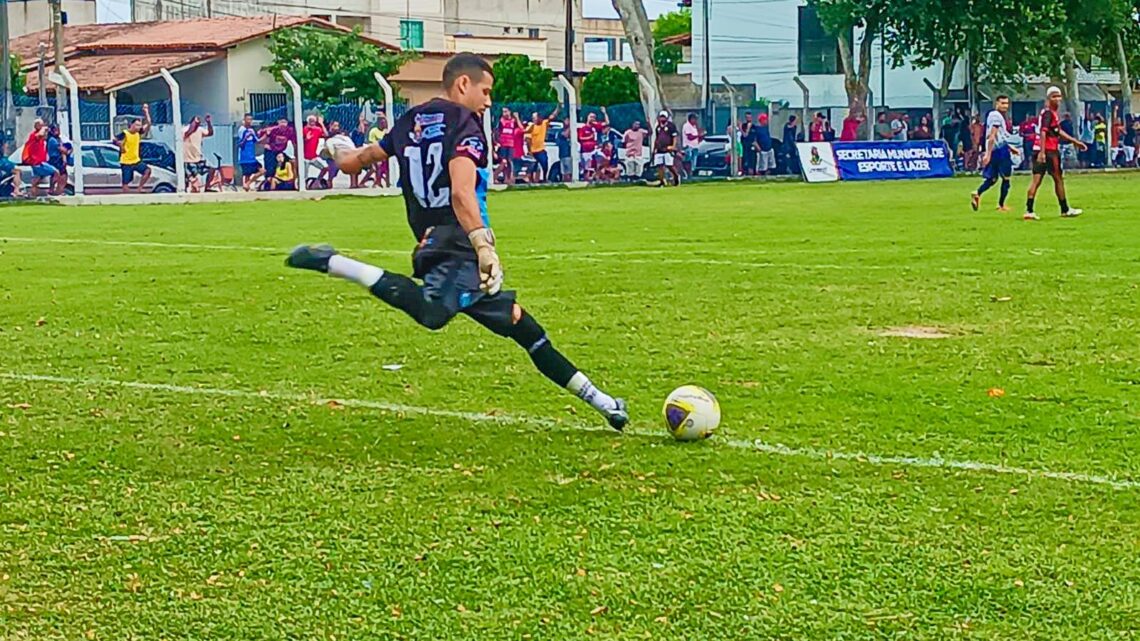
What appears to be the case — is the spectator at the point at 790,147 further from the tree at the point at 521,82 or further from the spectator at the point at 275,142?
the tree at the point at 521,82

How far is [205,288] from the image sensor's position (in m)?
14.8

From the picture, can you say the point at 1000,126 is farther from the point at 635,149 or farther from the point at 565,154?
the point at 635,149

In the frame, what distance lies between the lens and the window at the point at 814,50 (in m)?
61.9

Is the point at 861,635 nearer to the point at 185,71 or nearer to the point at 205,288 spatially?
the point at 205,288

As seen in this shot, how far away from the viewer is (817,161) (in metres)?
40.7

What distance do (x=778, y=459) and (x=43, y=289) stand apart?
9232 millimetres

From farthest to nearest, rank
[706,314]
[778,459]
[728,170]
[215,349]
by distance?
1. [728,170]
2. [706,314]
3. [215,349]
4. [778,459]

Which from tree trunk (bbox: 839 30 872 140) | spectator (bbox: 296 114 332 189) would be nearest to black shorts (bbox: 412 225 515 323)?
spectator (bbox: 296 114 332 189)

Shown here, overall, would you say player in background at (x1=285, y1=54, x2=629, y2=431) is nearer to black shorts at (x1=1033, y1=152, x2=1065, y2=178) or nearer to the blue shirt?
black shorts at (x1=1033, y1=152, x2=1065, y2=178)

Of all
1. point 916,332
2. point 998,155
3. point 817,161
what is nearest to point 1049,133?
point 998,155

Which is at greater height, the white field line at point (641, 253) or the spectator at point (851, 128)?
the spectator at point (851, 128)

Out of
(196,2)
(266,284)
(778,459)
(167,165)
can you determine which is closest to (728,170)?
(167,165)

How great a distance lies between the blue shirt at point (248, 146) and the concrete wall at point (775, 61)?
2946 cm

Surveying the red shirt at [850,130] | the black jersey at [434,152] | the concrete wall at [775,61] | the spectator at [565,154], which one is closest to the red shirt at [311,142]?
the spectator at [565,154]
